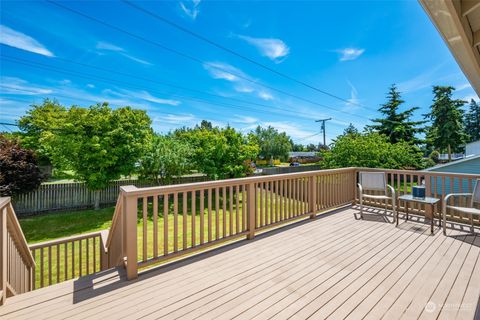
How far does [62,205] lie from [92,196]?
1.18m

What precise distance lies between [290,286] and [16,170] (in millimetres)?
11142

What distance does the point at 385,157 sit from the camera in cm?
956

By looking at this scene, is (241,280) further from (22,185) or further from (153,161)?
(22,185)

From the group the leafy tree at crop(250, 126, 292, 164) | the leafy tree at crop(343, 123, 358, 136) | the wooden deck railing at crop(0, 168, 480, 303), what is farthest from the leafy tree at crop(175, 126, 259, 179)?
the leafy tree at crop(250, 126, 292, 164)

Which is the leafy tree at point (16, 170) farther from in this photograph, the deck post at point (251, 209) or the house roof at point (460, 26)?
the house roof at point (460, 26)

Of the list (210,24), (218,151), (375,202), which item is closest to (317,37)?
(210,24)

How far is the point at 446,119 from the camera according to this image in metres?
20.2

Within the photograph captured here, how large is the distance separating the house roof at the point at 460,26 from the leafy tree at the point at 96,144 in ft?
32.7

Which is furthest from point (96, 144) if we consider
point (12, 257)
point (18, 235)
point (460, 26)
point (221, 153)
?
point (460, 26)

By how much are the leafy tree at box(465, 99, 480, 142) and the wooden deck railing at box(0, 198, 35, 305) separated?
55.6 m

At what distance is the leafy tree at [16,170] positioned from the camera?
7930mm

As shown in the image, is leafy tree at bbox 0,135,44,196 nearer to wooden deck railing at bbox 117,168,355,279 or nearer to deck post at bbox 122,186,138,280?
wooden deck railing at bbox 117,168,355,279

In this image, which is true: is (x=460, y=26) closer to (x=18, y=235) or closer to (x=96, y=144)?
(x=18, y=235)

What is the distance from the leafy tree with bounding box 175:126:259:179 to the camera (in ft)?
35.7
